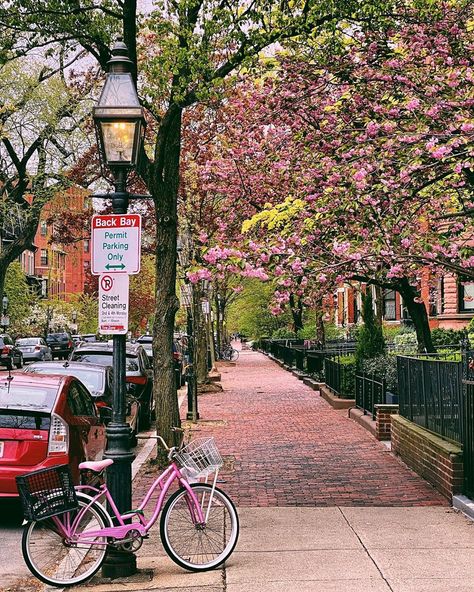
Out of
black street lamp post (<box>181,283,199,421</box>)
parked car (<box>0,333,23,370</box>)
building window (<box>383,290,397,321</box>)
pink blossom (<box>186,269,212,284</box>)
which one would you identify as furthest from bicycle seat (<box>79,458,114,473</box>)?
building window (<box>383,290,397,321</box>)

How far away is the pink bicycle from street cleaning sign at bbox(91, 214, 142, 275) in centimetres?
156

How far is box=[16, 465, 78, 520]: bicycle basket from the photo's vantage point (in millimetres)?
6535

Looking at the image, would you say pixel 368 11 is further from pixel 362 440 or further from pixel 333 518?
pixel 362 440

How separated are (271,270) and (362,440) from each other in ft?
12.8

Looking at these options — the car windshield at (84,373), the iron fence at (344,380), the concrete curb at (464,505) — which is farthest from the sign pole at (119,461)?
the iron fence at (344,380)

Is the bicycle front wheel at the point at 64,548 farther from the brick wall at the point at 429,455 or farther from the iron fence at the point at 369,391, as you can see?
the iron fence at the point at 369,391

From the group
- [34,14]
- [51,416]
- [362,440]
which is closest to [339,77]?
[34,14]

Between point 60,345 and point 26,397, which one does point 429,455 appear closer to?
point 26,397

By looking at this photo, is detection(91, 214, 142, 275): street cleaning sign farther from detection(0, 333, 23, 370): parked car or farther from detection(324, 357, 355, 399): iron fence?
detection(0, 333, 23, 370): parked car

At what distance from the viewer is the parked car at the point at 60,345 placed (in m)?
60.0

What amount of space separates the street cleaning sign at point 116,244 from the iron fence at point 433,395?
3904 millimetres

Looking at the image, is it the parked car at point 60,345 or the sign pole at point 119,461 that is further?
the parked car at point 60,345

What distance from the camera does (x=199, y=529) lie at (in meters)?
7.17

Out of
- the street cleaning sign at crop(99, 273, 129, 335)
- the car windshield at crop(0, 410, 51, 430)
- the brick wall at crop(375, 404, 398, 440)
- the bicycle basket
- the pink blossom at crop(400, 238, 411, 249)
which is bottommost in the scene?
the brick wall at crop(375, 404, 398, 440)
